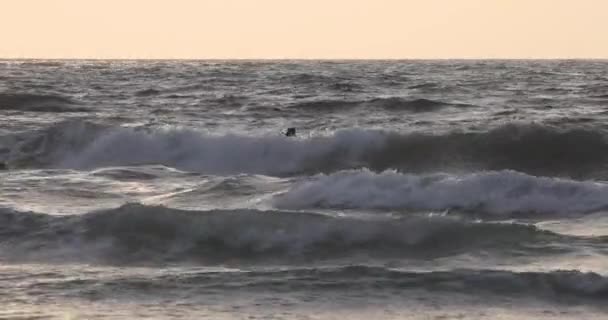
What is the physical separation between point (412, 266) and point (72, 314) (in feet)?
9.61

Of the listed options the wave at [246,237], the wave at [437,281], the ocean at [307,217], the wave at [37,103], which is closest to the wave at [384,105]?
the ocean at [307,217]

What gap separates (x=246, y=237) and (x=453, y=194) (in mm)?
3464

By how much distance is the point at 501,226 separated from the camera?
1013cm

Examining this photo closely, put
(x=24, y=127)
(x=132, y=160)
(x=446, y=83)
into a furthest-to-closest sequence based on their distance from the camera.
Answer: (x=446, y=83) → (x=24, y=127) → (x=132, y=160)

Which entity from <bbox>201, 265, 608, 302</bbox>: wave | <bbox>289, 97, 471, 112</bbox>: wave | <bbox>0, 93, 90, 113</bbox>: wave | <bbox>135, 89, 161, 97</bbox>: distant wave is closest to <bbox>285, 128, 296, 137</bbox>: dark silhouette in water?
<bbox>289, 97, 471, 112</bbox>: wave

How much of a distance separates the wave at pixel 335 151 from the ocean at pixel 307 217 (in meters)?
0.05

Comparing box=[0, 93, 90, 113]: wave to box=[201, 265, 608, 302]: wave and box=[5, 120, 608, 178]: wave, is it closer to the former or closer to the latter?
box=[5, 120, 608, 178]: wave

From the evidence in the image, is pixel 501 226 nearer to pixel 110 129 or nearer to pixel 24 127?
pixel 110 129

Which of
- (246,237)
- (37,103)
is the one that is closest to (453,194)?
(246,237)

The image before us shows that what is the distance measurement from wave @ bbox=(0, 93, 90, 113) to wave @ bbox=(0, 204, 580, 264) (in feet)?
60.0

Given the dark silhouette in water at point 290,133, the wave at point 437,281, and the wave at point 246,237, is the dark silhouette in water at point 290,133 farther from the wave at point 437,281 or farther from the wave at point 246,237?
the wave at point 437,281

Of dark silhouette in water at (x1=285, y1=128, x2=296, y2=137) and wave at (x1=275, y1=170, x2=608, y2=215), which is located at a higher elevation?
dark silhouette in water at (x1=285, y1=128, x2=296, y2=137)

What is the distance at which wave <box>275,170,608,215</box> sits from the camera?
12.2m

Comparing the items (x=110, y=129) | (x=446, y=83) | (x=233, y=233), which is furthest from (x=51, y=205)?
(x=446, y=83)
